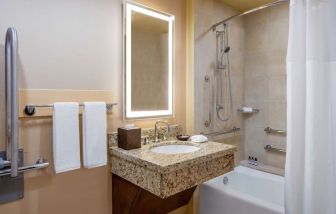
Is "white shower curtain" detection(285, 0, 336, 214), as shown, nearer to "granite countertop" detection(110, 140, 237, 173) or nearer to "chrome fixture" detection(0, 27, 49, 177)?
"granite countertop" detection(110, 140, 237, 173)

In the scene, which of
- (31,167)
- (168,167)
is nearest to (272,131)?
(168,167)

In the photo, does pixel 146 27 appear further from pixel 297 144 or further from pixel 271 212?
pixel 271 212

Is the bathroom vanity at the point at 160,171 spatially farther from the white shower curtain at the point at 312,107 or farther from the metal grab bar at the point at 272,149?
the metal grab bar at the point at 272,149

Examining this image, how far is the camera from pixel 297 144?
1328 millimetres

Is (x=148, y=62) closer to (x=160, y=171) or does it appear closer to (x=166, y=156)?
(x=166, y=156)

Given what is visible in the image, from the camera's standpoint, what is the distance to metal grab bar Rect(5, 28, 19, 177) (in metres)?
1.09

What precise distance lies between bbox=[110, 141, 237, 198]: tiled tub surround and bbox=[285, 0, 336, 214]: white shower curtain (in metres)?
0.49

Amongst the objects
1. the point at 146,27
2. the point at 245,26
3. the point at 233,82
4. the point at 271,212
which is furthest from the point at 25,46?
the point at 245,26

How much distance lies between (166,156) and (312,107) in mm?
900

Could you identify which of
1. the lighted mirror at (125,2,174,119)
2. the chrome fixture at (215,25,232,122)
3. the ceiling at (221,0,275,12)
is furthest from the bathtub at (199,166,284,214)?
the ceiling at (221,0,275,12)

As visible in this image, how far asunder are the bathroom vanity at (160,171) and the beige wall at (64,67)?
0.15m

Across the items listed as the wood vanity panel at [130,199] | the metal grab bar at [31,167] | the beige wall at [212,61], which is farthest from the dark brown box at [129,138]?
the beige wall at [212,61]

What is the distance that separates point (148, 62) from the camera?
190 cm

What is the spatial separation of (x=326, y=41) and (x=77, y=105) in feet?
4.86
